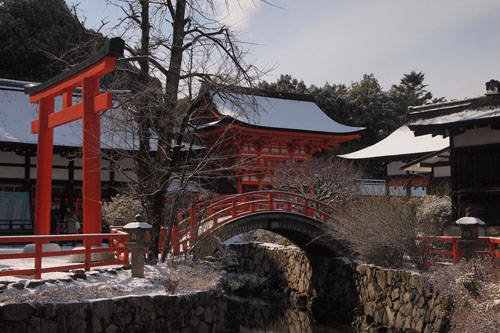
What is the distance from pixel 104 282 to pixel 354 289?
820 cm

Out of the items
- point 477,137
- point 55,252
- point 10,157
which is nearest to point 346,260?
point 477,137

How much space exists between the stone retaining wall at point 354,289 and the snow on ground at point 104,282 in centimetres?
460

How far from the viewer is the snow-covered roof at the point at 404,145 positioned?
2430 centimetres

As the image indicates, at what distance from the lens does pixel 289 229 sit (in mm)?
17047

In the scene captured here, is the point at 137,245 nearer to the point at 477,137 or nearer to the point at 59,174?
the point at 477,137

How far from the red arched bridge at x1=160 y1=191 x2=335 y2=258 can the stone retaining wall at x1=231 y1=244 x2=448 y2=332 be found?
1.03 meters

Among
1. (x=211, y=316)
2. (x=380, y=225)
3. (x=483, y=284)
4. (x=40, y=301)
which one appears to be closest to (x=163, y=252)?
(x=211, y=316)

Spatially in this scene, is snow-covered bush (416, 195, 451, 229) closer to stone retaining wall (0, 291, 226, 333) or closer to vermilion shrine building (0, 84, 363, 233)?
vermilion shrine building (0, 84, 363, 233)

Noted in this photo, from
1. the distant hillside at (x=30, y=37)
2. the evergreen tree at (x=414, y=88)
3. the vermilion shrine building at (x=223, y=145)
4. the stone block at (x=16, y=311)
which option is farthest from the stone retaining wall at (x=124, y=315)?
the evergreen tree at (x=414, y=88)

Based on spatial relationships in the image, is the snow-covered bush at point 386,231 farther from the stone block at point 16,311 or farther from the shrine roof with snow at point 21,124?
the stone block at point 16,311

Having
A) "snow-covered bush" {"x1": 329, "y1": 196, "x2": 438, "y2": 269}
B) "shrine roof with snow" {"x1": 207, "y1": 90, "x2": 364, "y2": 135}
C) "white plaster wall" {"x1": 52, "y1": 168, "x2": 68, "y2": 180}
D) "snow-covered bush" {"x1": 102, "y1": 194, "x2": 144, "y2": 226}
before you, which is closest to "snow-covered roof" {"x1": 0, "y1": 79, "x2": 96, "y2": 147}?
"white plaster wall" {"x1": 52, "y1": 168, "x2": 68, "y2": 180}

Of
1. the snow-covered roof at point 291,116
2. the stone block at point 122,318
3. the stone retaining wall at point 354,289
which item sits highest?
the snow-covered roof at point 291,116

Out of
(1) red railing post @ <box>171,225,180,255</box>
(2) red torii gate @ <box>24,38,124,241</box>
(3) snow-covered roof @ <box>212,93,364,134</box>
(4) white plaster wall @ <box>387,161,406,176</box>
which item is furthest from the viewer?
(4) white plaster wall @ <box>387,161,406,176</box>

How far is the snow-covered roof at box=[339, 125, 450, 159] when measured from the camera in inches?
957
